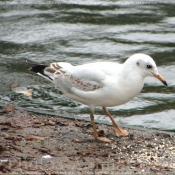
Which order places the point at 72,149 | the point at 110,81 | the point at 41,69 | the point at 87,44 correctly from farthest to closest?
the point at 87,44 → the point at 41,69 → the point at 110,81 → the point at 72,149

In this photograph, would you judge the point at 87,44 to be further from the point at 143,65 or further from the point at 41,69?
the point at 143,65

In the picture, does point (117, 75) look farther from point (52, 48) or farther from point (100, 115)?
point (52, 48)

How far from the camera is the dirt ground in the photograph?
460 centimetres

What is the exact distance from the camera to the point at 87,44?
379 inches

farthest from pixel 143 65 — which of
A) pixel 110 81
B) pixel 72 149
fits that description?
pixel 72 149

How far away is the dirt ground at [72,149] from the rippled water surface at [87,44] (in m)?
0.64

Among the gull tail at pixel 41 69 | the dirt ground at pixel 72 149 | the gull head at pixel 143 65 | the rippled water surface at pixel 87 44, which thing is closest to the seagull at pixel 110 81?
the gull head at pixel 143 65

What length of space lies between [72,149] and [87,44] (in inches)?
178

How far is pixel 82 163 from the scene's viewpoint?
15.8ft

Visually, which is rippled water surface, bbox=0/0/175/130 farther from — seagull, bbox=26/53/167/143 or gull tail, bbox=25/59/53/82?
seagull, bbox=26/53/167/143

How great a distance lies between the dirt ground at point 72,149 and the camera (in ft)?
15.1

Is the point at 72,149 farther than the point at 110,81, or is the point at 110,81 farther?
the point at 110,81

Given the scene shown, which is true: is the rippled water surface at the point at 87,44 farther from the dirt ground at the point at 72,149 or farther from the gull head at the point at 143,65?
the gull head at the point at 143,65

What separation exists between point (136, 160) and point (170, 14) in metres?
6.99
